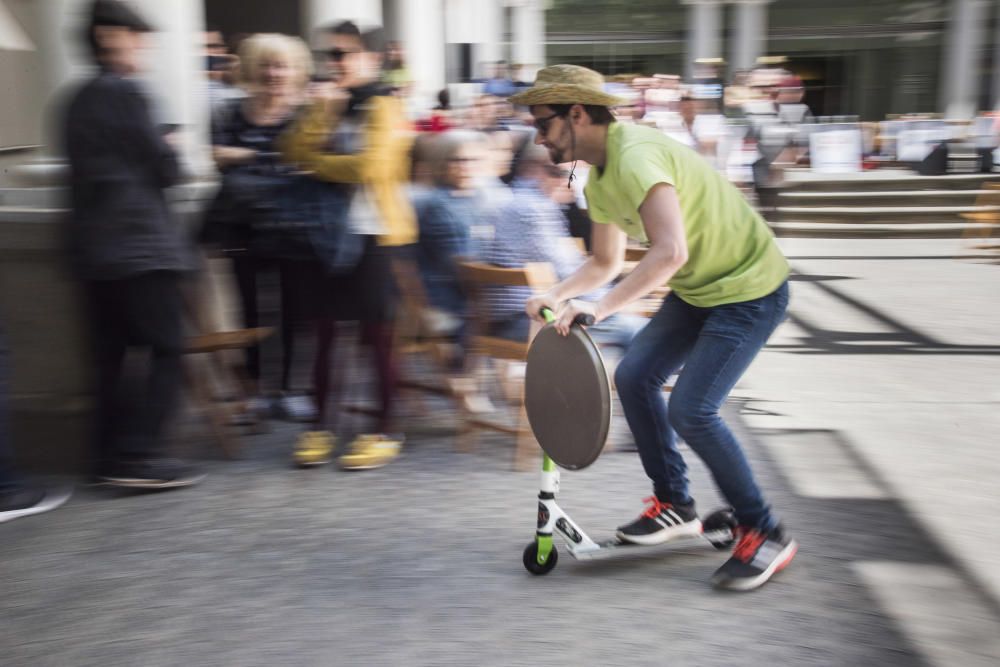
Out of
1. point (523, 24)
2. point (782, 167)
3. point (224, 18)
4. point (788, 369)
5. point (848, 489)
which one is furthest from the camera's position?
point (523, 24)

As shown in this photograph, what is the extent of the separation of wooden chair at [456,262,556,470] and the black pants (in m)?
1.38

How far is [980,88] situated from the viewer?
91.5 feet

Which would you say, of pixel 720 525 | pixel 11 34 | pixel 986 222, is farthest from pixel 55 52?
pixel 986 222

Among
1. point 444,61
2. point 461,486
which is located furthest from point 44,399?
point 444,61

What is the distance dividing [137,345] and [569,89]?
7.53ft

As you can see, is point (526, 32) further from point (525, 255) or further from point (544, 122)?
point (544, 122)

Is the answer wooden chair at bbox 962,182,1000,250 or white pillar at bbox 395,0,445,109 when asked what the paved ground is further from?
white pillar at bbox 395,0,445,109

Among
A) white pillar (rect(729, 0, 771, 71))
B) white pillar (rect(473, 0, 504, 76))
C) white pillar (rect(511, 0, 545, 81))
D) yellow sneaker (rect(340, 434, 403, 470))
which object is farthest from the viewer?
white pillar (rect(729, 0, 771, 71))

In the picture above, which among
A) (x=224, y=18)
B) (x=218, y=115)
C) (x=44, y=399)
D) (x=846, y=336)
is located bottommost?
(x=846, y=336)

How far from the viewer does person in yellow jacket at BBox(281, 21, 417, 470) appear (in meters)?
4.71

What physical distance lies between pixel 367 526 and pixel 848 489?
6.81 ft

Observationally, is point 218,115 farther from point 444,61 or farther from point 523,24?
point 523,24

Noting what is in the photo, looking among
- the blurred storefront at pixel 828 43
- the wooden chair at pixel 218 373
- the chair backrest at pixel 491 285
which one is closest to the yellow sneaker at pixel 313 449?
the wooden chair at pixel 218 373

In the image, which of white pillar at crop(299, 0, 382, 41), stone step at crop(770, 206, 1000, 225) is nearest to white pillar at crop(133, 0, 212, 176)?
white pillar at crop(299, 0, 382, 41)
